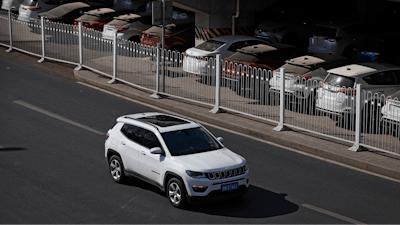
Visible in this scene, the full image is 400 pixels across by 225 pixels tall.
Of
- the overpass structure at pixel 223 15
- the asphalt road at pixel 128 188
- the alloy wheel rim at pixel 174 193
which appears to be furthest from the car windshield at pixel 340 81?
the overpass structure at pixel 223 15

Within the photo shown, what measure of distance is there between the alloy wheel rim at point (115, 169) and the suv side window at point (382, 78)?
7.39 meters

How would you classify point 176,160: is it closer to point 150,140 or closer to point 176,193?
point 176,193

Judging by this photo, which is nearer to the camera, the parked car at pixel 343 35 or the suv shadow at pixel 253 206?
the suv shadow at pixel 253 206

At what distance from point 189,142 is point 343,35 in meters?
15.3

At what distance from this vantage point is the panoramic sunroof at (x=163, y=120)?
38.4ft

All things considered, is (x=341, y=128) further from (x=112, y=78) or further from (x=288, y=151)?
(x=112, y=78)

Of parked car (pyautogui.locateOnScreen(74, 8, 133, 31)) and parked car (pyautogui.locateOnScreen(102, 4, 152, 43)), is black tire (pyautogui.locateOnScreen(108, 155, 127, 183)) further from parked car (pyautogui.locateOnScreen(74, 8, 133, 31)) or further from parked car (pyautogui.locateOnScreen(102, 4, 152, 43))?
parked car (pyautogui.locateOnScreen(74, 8, 133, 31))

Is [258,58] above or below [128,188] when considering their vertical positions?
above

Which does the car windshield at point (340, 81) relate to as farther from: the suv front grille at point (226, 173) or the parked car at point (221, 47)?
the suv front grille at point (226, 173)

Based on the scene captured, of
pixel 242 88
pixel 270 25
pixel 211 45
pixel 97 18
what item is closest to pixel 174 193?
pixel 242 88

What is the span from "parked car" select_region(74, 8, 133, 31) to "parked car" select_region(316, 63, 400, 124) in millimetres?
15492

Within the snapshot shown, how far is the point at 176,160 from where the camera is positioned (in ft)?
35.2

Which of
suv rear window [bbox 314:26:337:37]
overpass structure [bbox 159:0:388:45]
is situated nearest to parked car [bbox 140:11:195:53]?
overpass structure [bbox 159:0:388:45]

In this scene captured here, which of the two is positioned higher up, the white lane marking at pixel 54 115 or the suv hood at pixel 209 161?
the suv hood at pixel 209 161
